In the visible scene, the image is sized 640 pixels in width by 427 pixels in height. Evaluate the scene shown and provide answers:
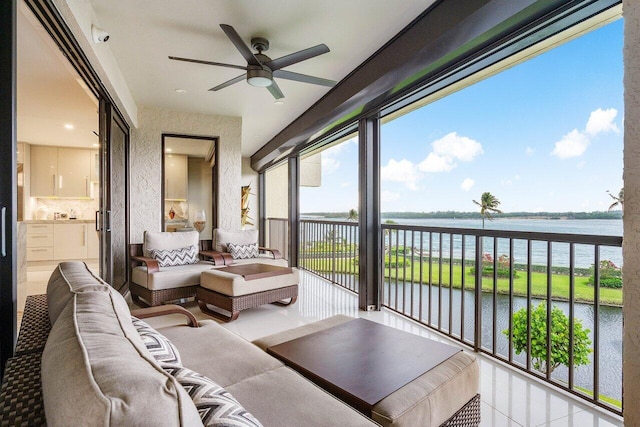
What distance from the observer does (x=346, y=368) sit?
1.48 meters

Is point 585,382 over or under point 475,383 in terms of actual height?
under

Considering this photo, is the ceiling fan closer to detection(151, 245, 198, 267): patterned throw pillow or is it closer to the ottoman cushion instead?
the ottoman cushion

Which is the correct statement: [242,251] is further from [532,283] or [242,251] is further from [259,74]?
[532,283]

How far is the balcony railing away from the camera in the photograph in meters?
2.01

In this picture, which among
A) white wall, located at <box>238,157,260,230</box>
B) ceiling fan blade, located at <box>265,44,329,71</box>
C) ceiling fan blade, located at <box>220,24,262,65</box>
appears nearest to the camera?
ceiling fan blade, located at <box>220,24,262,65</box>

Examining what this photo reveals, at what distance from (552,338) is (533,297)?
304 millimetres

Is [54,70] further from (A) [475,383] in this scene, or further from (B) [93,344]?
(A) [475,383]

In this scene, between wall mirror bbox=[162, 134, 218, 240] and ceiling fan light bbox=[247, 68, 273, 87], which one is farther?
wall mirror bbox=[162, 134, 218, 240]

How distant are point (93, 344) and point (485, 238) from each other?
265cm

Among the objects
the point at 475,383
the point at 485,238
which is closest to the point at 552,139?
the point at 485,238

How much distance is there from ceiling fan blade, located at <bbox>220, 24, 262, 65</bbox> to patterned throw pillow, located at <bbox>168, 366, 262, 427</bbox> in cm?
236

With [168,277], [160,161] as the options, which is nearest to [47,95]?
[160,161]

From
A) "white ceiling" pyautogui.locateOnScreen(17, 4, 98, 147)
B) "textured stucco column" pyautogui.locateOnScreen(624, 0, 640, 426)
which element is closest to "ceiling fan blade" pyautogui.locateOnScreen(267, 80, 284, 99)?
"white ceiling" pyautogui.locateOnScreen(17, 4, 98, 147)

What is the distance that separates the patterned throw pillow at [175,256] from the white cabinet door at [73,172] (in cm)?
426
